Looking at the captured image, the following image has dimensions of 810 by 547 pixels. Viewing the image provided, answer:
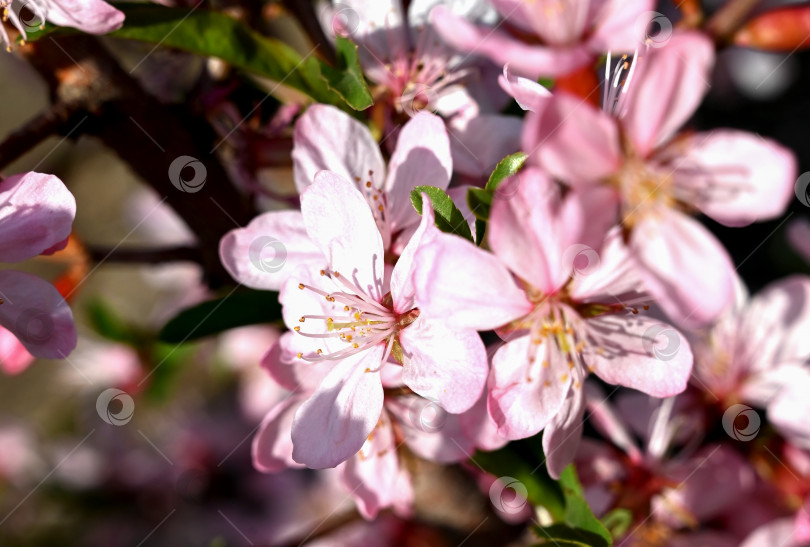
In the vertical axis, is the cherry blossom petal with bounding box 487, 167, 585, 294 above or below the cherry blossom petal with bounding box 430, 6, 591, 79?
below

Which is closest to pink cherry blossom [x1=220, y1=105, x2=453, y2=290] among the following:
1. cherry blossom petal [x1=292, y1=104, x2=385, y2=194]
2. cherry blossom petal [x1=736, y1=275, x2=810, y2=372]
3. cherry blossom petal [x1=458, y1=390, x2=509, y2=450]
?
cherry blossom petal [x1=292, y1=104, x2=385, y2=194]

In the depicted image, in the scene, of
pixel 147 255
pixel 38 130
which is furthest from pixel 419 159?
pixel 147 255

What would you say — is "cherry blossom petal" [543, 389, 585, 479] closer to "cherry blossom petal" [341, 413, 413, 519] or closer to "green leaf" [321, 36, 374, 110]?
"cherry blossom petal" [341, 413, 413, 519]

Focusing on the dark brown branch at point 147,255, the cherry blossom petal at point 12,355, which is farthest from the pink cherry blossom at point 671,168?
the cherry blossom petal at point 12,355

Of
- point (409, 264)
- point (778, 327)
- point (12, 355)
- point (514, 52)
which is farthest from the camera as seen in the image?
point (778, 327)

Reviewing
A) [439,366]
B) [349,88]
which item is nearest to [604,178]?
[439,366]

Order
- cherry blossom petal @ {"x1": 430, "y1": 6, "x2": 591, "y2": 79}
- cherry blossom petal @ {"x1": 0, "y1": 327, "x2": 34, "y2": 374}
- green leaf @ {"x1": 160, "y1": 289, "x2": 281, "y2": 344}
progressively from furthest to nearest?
cherry blossom petal @ {"x1": 0, "y1": 327, "x2": 34, "y2": 374} < green leaf @ {"x1": 160, "y1": 289, "x2": 281, "y2": 344} < cherry blossom petal @ {"x1": 430, "y1": 6, "x2": 591, "y2": 79}

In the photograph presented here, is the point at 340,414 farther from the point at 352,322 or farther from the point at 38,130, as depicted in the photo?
the point at 38,130
